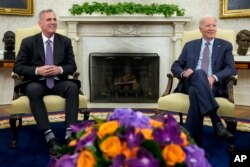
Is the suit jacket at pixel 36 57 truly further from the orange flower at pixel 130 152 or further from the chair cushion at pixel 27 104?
the orange flower at pixel 130 152

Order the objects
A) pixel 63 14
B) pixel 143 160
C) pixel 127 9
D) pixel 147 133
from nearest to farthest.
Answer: pixel 143 160 → pixel 147 133 → pixel 127 9 → pixel 63 14

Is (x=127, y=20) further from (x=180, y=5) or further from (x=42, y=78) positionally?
(x=42, y=78)

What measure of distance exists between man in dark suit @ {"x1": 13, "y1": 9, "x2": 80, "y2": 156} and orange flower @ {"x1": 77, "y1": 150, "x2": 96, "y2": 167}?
81.6 inches

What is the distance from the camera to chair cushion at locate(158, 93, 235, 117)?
3.24 meters

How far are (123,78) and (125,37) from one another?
0.69 m

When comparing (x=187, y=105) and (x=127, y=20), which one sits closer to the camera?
(x=187, y=105)

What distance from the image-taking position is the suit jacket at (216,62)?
3.47m

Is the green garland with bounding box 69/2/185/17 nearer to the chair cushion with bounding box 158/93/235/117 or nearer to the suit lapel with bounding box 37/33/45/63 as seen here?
the suit lapel with bounding box 37/33/45/63

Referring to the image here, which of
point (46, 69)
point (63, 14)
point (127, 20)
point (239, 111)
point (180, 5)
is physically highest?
point (180, 5)

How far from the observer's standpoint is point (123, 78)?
19.5 feet

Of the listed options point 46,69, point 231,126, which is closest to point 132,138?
→ point 231,126

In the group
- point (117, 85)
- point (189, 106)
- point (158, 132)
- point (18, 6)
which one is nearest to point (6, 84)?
point (18, 6)

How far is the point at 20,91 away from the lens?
3516 mm

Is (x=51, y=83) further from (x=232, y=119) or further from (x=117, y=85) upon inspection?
(x=117, y=85)
